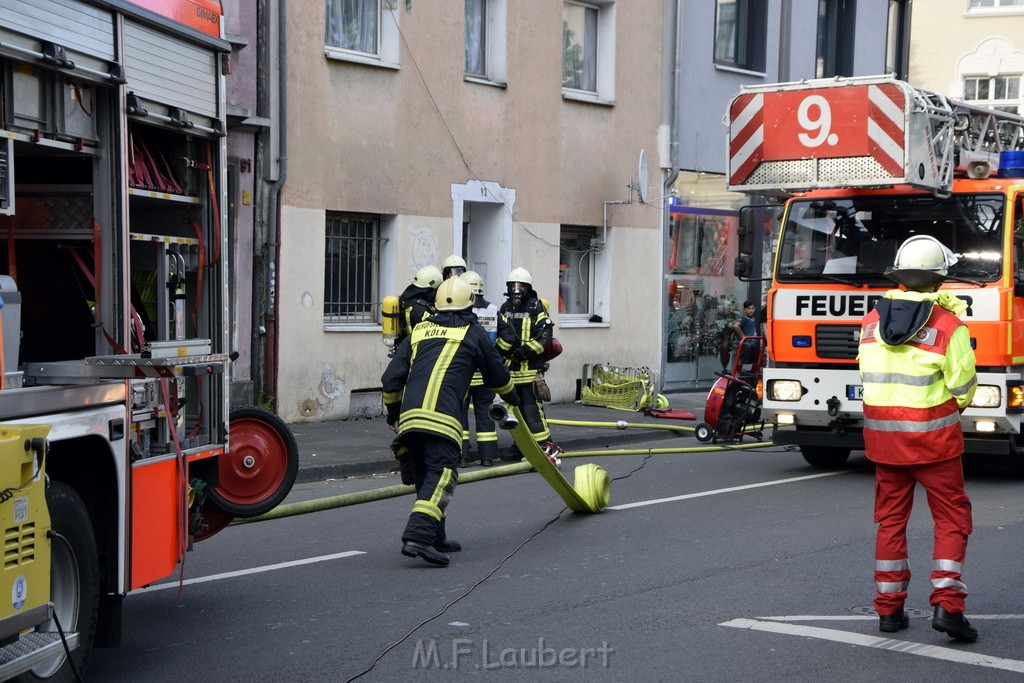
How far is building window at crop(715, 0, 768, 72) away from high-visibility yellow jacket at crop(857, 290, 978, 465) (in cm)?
1612

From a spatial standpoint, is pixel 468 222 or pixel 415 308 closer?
pixel 415 308

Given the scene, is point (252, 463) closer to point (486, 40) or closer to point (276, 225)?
point (276, 225)

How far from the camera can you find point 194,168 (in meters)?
6.50

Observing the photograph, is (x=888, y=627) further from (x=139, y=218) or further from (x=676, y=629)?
(x=139, y=218)

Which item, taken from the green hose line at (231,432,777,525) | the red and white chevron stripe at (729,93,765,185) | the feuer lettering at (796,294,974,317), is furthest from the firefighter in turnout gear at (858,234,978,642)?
the red and white chevron stripe at (729,93,765,185)

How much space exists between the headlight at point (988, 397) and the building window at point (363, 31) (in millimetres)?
8765

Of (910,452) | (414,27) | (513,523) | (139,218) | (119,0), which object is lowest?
(513,523)

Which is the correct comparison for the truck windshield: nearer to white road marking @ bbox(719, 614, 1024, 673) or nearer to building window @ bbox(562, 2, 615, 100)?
white road marking @ bbox(719, 614, 1024, 673)

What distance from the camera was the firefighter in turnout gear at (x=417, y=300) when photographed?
39.8ft

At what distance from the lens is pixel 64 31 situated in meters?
5.17

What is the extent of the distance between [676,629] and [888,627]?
3.27ft

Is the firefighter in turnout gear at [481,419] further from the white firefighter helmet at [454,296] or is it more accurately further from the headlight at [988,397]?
the headlight at [988,397]

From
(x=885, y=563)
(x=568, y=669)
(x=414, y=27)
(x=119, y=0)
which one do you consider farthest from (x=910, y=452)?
(x=414, y=27)

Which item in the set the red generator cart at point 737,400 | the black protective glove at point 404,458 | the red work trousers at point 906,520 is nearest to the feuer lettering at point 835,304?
the red generator cart at point 737,400
